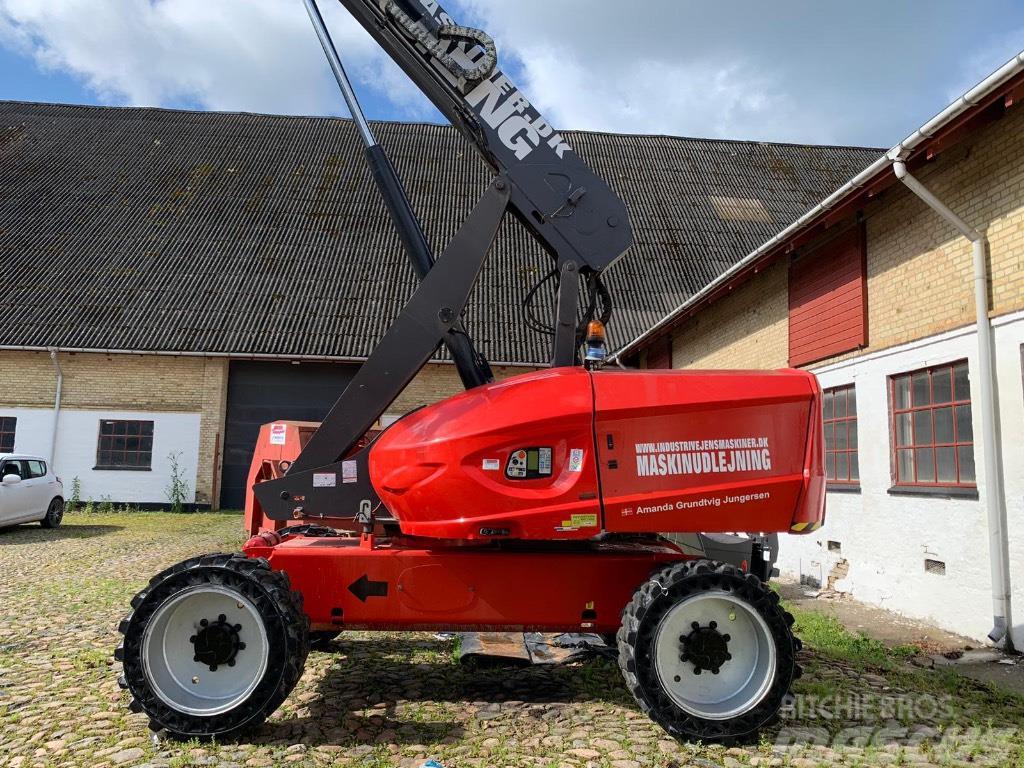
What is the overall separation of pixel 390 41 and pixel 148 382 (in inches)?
647

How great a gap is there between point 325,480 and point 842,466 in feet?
22.5

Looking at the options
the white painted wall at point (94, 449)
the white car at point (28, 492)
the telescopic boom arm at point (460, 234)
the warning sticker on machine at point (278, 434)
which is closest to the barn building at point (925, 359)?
the telescopic boom arm at point (460, 234)

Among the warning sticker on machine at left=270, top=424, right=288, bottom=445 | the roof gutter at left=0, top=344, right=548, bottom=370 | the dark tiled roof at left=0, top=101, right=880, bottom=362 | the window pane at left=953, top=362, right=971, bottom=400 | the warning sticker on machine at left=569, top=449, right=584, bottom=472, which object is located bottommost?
the warning sticker on machine at left=569, top=449, right=584, bottom=472

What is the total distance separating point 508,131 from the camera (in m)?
5.27

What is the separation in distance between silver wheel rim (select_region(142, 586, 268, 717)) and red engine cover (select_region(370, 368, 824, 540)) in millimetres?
1057

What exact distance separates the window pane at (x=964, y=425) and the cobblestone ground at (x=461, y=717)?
2.15m

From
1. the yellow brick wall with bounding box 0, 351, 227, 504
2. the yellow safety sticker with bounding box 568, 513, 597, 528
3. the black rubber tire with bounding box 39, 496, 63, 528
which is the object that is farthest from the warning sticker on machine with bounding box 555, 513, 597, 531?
the yellow brick wall with bounding box 0, 351, 227, 504

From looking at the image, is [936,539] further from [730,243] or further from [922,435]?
[730,243]

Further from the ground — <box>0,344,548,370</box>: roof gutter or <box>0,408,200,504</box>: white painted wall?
<box>0,344,548,370</box>: roof gutter

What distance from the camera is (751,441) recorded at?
14.8ft

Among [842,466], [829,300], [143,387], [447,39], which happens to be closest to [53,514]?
[143,387]

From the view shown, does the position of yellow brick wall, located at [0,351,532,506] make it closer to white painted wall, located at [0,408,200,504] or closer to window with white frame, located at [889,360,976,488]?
white painted wall, located at [0,408,200,504]

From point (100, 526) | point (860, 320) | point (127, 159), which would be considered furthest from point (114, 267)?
point (860, 320)

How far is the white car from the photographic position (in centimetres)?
1331
